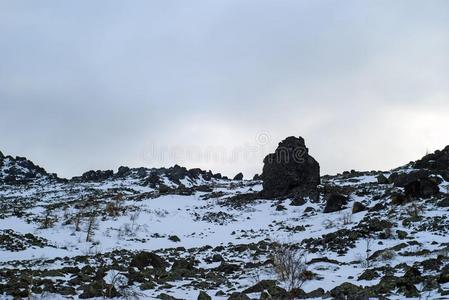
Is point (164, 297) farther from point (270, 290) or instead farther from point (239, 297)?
point (270, 290)

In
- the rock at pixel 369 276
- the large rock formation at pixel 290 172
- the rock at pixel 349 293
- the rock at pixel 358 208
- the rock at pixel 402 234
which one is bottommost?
the rock at pixel 369 276

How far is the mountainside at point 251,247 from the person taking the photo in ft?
38.2

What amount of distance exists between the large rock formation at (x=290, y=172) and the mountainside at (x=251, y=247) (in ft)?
0.91

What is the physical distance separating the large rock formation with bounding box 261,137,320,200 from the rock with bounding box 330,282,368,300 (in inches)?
1270

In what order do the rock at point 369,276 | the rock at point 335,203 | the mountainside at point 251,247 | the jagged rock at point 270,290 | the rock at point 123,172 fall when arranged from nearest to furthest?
the jagged rock at point 270,290 → the mountainside at point 251,247 → the rock at point 369,276 → the rock at point 335,203 → the rock at point 123,172

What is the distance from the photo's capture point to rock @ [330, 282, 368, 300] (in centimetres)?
915

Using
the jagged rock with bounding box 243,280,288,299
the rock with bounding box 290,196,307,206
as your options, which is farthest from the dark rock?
the rock with bounding box 290,196,307,206

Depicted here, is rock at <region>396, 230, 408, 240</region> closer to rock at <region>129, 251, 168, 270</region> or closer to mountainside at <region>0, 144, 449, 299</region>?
mountainside at <region>0, 144, 449, 299</region>

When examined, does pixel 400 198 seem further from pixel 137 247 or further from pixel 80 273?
pixel 80 273

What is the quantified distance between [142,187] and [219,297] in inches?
2565

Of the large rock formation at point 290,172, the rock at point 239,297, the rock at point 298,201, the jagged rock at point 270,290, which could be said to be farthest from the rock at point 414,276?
the large rock formation at point 290,172

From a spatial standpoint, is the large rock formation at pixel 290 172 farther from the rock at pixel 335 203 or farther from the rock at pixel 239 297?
the rock at pixel 239 297

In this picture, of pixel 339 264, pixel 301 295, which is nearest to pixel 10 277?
pixel 301 295

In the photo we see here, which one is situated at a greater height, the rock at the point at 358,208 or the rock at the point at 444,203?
the rock at the point at 444,203
